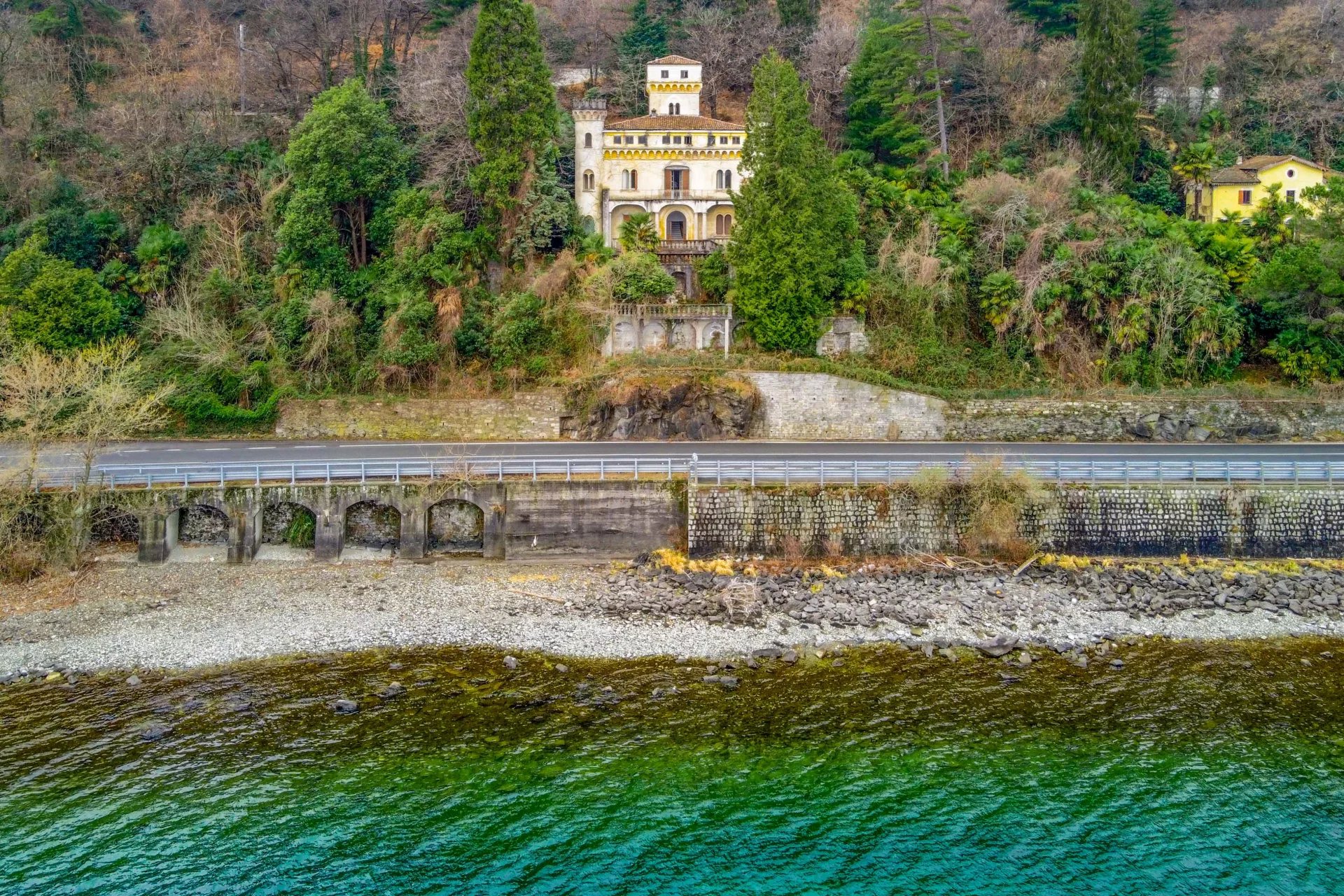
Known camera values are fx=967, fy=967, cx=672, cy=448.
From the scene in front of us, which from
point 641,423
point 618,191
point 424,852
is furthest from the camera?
point 618,191

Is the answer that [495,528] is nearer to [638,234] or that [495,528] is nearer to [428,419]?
[428,419]

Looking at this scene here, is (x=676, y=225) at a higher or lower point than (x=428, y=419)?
higher

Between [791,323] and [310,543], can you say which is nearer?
[310,543]

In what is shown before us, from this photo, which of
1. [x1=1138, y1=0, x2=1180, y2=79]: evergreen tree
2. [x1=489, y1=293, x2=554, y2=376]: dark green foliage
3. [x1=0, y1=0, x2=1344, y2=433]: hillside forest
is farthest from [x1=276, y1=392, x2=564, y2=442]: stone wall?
[x1=1138, y1=0, x2=1180, y2=79]: evergreen tree

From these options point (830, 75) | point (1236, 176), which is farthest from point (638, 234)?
point (1236, 176)

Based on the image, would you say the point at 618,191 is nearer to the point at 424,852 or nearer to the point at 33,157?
the point at 33,157

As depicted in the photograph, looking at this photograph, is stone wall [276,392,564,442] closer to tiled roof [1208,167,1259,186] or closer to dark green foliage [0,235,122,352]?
dark green foliage [0,235,122,352]

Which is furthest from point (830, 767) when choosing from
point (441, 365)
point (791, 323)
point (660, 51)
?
point (660, 51)
